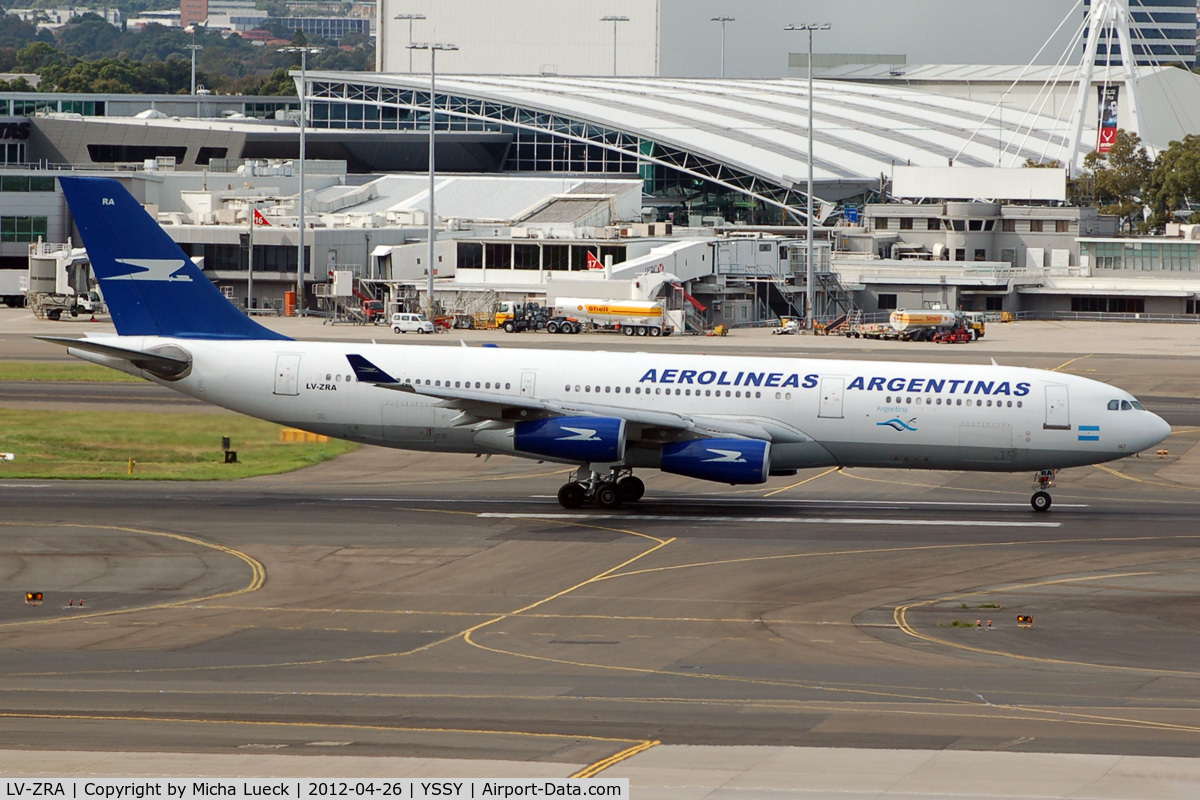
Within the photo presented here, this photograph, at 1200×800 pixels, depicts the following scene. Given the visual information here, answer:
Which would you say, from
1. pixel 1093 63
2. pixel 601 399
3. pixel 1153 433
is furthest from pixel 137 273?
pixel 1093 63

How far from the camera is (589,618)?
3155 centimetres

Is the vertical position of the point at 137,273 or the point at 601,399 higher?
the point at 137,273

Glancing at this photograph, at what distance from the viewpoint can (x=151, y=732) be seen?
2198 centimetres

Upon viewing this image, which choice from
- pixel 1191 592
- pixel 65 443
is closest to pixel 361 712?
pixel 1191 592

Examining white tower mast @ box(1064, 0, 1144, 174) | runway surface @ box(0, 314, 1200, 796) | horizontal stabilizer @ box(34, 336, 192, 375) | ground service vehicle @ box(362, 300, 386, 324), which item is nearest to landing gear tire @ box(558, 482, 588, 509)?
runway surface @ box(0, 314, 1200, 796)

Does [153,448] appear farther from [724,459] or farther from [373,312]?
[373,312]

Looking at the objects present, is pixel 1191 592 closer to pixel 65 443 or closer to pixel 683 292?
pixel 65 443

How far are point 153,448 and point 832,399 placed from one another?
24.9 metres

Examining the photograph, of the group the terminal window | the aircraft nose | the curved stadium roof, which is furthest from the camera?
the curved stadium roof

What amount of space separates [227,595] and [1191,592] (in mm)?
21663

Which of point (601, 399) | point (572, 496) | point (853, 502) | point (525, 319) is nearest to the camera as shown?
point (572, 496)

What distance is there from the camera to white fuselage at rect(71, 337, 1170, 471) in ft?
144

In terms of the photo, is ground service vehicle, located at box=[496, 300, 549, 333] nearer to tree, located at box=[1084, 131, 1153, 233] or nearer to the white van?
the white van
